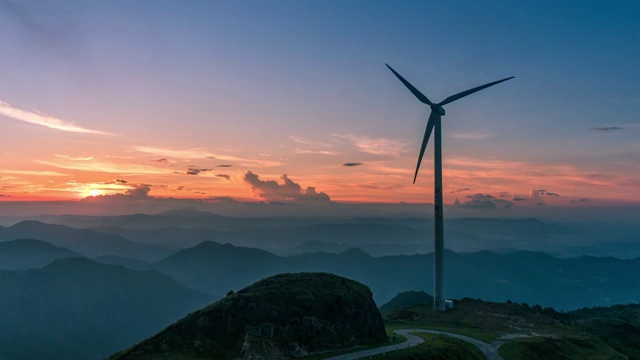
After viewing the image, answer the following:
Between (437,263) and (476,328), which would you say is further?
(437,263)

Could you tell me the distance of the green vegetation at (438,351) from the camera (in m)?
83.4

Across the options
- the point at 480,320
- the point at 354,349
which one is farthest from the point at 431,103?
the point at 354,349

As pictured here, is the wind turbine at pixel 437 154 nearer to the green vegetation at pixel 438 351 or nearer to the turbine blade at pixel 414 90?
the turbine blade at pixel 414 90

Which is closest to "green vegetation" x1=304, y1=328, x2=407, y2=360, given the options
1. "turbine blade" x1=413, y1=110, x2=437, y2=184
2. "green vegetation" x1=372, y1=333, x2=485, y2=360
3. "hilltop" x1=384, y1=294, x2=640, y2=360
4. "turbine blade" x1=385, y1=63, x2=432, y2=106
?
"green vegetation" x1=372, y1=333, x2=485, y2=360

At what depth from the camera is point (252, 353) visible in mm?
80312

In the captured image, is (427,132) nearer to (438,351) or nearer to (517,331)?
(517,331)

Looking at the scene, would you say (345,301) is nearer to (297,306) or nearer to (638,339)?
(297,306)

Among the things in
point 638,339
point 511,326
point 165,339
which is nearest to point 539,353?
point 511,326

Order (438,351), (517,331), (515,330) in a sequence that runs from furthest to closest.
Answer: (515,330), (517,331), (438,351)

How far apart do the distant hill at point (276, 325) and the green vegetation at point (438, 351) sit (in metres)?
12.4

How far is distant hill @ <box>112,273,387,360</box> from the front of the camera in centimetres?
8044

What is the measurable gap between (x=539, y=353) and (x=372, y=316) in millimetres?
44386

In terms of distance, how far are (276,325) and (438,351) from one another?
105ft

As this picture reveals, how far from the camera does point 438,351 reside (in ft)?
298
